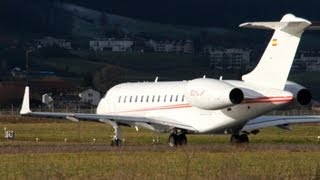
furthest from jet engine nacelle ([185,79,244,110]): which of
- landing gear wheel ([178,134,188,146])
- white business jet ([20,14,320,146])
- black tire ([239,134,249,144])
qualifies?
black tire ([239,134,249,144])

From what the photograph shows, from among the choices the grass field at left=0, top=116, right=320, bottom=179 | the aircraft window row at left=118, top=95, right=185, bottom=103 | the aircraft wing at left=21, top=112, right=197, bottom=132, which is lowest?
the grass field at left=0, top=116, right=320, bottom=179

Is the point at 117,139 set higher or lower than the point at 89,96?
lower

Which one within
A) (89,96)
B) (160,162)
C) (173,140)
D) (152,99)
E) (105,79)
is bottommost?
(160,162)

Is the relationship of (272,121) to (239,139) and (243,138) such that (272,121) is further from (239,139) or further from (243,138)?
(239,139)

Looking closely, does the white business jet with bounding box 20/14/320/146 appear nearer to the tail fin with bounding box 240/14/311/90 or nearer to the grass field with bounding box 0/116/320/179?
the tail fin with bounding box 240/14/311/90

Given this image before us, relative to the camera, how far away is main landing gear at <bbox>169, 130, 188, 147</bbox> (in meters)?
64.4

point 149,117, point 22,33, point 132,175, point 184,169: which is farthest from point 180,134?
point 22,33

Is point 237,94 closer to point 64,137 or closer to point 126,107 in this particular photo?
point 126,107

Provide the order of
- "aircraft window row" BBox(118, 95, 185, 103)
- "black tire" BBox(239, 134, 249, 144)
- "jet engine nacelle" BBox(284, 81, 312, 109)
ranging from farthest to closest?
"aircraft window row" BBox(118, 95, 185, 103), "black tire" BBox(239, 134, 249, 144), "jet engine nacelle" BBox(284, 81, 312, 109)

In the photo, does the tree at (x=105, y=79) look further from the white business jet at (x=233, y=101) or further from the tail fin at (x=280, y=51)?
the tail fin at (x=280, y=51)


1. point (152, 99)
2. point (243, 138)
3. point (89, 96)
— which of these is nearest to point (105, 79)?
point (89, 96)

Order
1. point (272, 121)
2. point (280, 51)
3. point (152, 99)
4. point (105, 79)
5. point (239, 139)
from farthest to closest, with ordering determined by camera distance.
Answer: point (105, 79), point (152, 99), point (272, 121), point (239, 139), point (280, 51)

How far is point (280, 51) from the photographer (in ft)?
201

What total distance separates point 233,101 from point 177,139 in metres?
5.69
